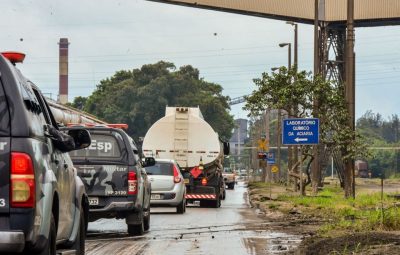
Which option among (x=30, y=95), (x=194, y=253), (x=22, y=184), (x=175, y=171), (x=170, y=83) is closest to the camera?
(x=22, y=184)

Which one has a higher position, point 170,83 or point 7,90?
point 170,83

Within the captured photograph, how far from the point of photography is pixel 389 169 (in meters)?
149

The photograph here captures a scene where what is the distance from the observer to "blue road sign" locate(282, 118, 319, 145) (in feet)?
105

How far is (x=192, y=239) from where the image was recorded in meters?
15.8

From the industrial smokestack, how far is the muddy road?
281 feet

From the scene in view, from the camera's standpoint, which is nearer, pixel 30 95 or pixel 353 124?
pixel 30 95

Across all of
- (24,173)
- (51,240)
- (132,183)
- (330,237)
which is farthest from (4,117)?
(132,183)

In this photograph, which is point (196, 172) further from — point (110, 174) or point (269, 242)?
point (269, 242)

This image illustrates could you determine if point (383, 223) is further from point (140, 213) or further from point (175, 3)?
point (175, 3)

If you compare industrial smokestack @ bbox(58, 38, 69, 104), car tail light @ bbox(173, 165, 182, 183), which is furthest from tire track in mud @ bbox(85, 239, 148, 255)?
industrial smokestack @ bbox(58, 38, 69, 104)

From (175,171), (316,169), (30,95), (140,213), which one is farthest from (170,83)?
(30,95)

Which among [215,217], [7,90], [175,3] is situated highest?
[175,3]

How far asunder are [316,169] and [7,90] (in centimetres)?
3068

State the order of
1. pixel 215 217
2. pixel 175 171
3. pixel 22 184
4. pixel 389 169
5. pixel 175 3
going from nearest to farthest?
pixel 22 184 → pixel 215 217 → pixel 175 171 → pixel 175 3 → pixel 389 169
